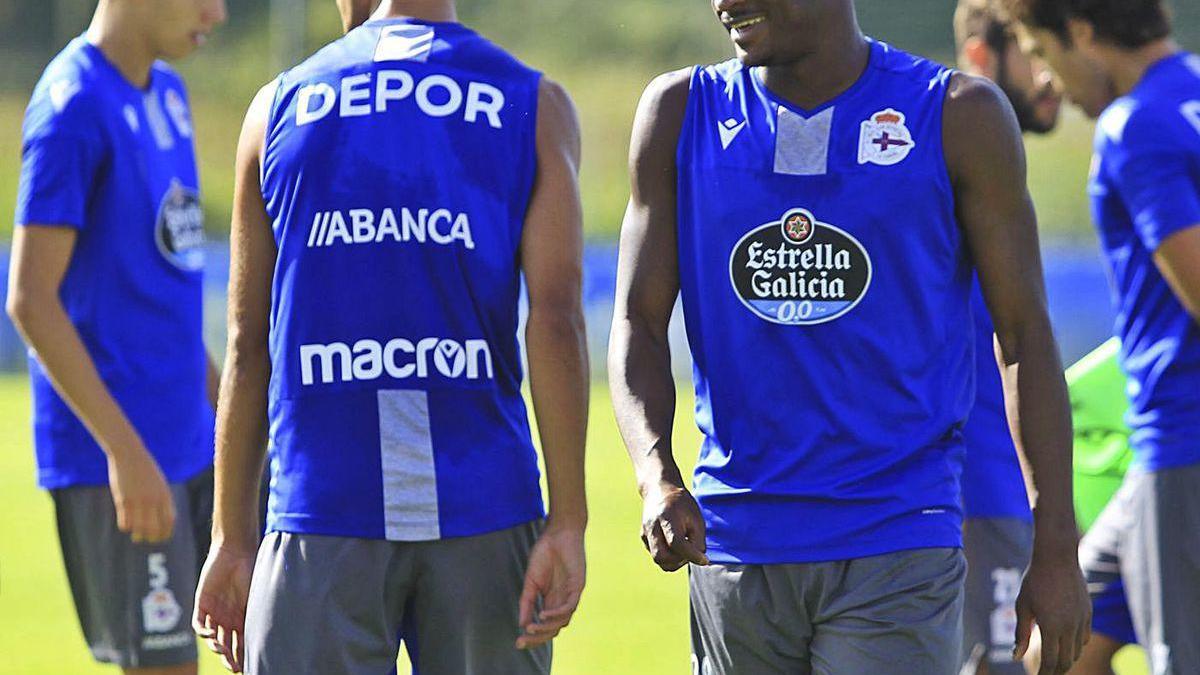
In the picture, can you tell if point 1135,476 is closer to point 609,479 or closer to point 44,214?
point 44,214

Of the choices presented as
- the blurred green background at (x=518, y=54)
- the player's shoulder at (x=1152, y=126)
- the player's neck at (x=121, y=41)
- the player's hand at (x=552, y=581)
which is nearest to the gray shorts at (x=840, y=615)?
the player's hand at (x=552, y=581)

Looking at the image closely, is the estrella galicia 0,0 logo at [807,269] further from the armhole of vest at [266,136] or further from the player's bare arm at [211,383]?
the player's bare arm at [211,383]

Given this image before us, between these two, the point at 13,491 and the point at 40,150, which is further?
the point at 13,491

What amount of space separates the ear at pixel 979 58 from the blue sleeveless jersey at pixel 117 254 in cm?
208

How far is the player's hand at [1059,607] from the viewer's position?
125 inches

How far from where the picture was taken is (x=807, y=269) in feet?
10.6

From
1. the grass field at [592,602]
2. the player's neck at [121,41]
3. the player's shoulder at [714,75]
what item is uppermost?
the player's neck at [121,41]

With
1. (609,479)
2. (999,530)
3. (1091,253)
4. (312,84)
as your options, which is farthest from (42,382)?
(1091,253)

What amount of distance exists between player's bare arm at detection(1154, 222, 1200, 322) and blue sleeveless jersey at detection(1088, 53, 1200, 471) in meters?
0.02

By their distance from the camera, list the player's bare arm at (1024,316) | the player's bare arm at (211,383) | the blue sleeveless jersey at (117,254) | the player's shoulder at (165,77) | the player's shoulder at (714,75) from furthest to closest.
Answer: the player's bare arm at (211,383), the player's shoulder at (165,77), the blue sleeveless jersey at (117,254), the player's shoulder at (714,75), the player's bare arm at (1024,316)

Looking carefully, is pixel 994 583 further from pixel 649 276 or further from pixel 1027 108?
pixel 649 276

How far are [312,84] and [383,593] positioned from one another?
891 mm

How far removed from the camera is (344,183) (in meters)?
3.28

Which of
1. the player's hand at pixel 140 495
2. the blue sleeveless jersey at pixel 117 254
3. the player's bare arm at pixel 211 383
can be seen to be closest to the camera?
the player's hand at pixel 140 495
